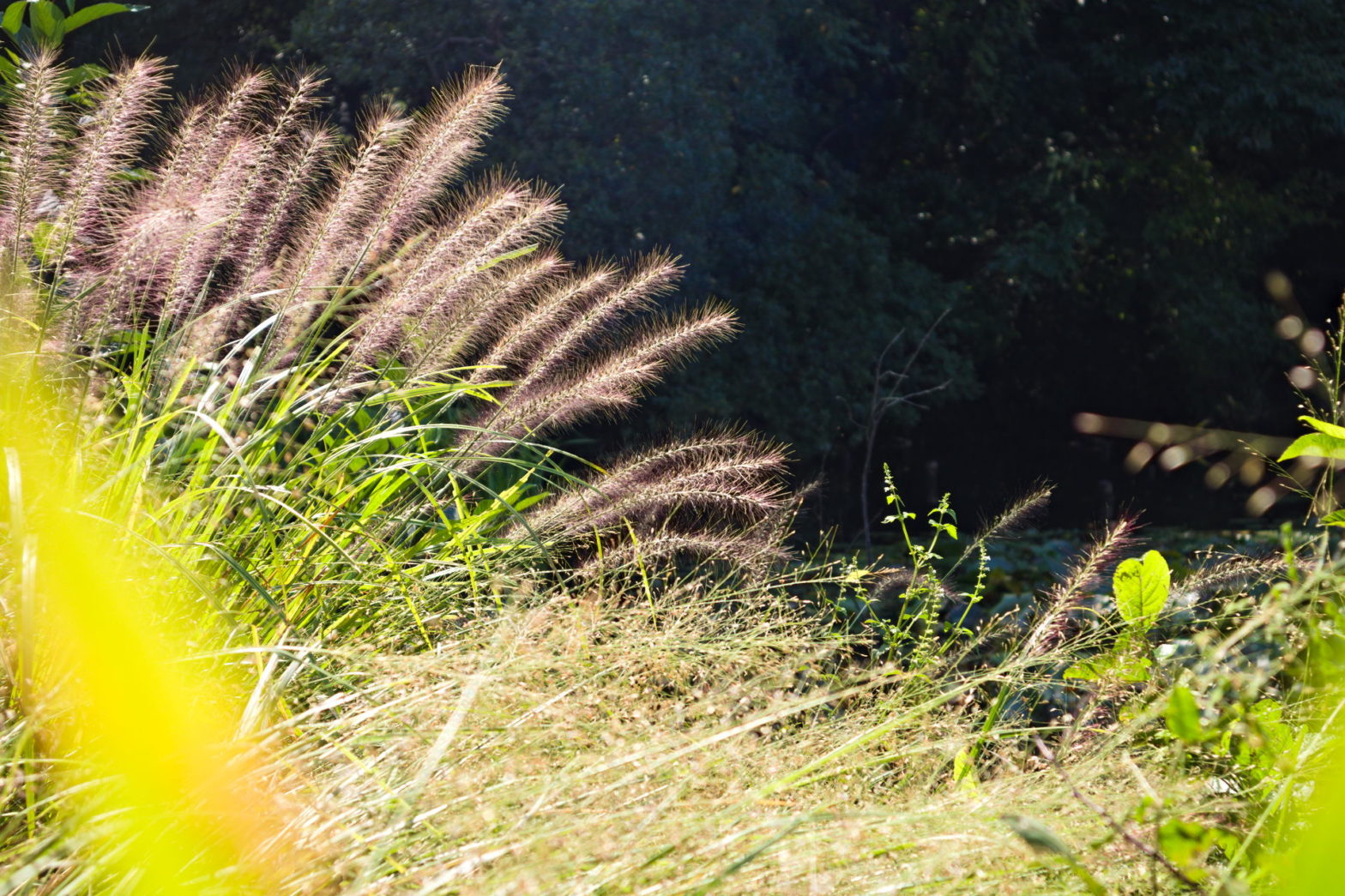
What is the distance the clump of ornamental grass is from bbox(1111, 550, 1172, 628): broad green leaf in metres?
0.64

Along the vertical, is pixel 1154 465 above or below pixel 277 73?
below

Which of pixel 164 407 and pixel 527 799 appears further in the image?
pixel 164 407

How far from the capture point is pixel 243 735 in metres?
1.27

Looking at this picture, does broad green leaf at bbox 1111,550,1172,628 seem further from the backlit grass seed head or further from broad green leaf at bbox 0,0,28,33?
broad green leaf at bbox 0,0,28,33

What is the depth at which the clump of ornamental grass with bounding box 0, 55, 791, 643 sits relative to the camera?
5.84ft

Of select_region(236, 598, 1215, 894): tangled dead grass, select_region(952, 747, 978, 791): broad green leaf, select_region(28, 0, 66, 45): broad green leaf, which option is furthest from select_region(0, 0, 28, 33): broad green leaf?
select_region(952, 747, 978, 791): broad green leaf

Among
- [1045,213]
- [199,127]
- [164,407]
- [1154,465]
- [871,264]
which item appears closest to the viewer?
[164,407]

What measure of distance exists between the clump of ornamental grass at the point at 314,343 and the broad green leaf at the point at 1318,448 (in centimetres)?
92

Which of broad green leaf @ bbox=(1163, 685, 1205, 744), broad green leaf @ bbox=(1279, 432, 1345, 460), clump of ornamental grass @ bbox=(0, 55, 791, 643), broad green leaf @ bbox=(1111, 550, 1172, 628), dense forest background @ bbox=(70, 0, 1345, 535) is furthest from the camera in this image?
dense forest background @ bbox=(70, 0, 1345, 535)

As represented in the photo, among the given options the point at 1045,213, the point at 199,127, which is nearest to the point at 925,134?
the point at 1045,213

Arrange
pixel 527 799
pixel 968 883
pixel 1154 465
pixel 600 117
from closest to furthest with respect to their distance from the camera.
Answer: pixel 968 883 < pixel 527 799 < pixel 600 117 < pixel 1154 465

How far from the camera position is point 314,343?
2115 mm

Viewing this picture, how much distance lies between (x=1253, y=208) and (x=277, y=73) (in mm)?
7179

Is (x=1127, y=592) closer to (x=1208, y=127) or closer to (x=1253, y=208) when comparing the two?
(x=1208, y=127)
